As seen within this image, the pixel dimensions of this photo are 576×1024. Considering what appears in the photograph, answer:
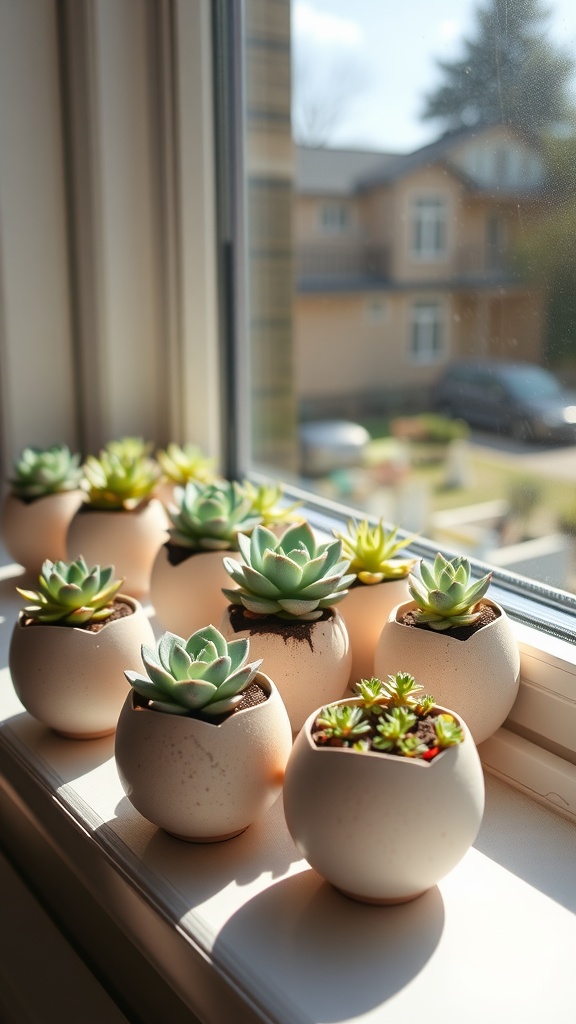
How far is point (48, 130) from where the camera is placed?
1.04m

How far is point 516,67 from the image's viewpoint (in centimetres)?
69

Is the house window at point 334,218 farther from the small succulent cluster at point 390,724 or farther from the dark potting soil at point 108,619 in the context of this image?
the small succulent cluster at point 390,724

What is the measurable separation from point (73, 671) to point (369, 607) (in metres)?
0.21

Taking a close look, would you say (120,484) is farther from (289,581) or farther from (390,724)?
(390,724)

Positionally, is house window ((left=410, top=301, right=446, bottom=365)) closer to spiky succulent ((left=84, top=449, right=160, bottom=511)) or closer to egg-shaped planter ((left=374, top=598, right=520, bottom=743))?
spiky succulent ((left=84, top=449, right=160, bottom=511))

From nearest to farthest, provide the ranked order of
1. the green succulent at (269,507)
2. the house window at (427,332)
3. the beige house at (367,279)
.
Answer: the green succulent at (269,507) < the beige house at (367,279) < the house window at (427,332)

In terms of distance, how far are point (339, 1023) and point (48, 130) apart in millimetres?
966

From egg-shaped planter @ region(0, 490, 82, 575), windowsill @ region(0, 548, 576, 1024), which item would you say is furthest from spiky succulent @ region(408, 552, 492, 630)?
egg-shaped planter @ region(0, 490, 82, 575)

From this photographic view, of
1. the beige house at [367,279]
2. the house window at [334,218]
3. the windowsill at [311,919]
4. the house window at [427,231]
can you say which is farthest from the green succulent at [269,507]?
the house window at [334,218]

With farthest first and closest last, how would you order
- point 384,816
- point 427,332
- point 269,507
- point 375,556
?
point 427,332
point 269,507
point 375,556
point 384,816

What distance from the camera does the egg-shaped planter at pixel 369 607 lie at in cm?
66

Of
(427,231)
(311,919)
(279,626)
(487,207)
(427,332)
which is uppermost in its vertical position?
(427,231)

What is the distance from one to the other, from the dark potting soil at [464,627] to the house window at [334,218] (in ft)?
13.3

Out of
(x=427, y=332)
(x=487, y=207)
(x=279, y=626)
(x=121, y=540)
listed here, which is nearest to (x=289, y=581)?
(x=279, y=626)
